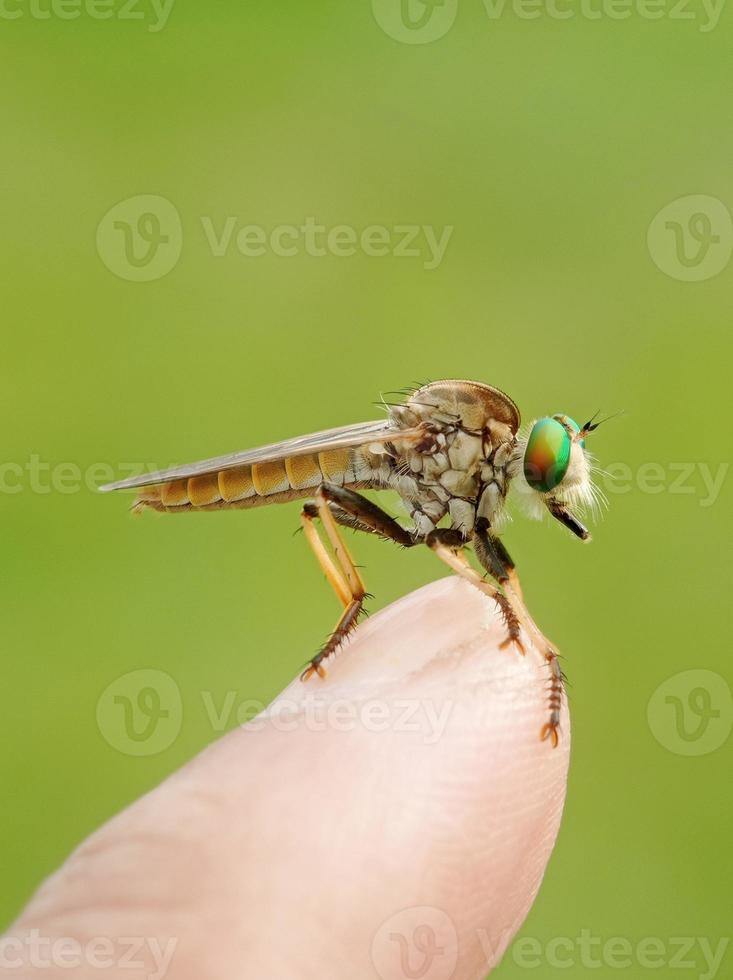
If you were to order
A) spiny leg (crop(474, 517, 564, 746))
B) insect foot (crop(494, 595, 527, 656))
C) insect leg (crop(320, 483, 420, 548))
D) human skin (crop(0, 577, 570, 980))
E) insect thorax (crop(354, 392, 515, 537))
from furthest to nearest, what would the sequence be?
1. insect thorax (crop(354, 392, 515, 537))
2. insect leg (crop(320, 483, 420, 548))
3. insect foot (crop(494, 595, 527, 656))
4. spiny leg (crop(474, 517, 564, 746))
5. human skin (crop(0, 577, 570, 980))

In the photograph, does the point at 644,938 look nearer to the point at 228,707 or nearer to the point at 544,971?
the point at 544,971

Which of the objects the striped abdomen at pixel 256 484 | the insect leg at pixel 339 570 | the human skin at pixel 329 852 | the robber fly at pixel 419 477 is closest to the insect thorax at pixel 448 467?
the robber fly at pixel 419 477

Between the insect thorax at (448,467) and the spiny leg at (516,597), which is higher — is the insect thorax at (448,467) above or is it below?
above

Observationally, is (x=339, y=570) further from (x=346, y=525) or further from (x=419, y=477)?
(x=419, y=477)

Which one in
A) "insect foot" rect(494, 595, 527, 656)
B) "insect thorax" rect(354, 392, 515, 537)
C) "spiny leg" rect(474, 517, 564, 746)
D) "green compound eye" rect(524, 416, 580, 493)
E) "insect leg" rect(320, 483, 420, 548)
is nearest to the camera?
"spiny leg" rect(474, 517, 564, 746)

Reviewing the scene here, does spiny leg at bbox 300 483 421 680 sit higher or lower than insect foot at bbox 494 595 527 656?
higher

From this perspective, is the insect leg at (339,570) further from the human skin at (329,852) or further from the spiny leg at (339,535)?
the human skin at (329,852)

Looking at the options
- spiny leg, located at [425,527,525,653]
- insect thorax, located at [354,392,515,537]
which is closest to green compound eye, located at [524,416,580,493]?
insect thorax, located at [354,392,515,537]

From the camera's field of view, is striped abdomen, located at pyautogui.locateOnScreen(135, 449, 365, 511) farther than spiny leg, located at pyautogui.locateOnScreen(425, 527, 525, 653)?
Yes

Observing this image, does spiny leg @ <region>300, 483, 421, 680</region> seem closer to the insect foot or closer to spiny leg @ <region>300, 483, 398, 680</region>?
spiny leg @ <region>300, 483, 398, 680</region>
